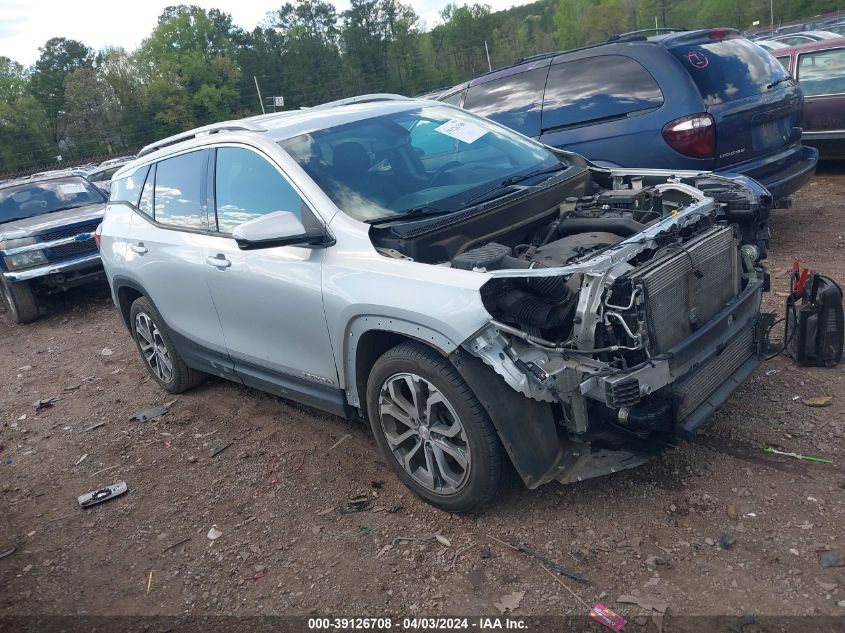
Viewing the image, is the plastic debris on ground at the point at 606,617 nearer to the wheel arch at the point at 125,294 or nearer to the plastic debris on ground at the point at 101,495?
the plastic debris on ground at the point at 101,495

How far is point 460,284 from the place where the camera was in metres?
2.99

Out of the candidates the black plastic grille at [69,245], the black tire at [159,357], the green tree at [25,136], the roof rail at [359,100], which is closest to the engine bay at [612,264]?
the roof rail at [359,100]

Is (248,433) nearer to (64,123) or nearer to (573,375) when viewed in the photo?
(573,375)

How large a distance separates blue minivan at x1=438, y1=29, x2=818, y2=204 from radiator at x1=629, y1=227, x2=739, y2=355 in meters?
2.59

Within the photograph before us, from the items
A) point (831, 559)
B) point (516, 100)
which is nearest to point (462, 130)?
point (516, 100)

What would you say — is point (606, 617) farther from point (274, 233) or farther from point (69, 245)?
point (69, 245)

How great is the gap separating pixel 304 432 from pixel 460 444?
167 cm

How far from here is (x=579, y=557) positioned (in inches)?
118

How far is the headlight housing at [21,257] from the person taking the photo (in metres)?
8.84

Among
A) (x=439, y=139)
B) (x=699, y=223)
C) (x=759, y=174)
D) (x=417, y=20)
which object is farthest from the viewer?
(x=417, y=20)

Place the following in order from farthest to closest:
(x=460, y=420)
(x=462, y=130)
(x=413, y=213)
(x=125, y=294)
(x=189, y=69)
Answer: (x=189, y=69) → (x=125, y=294) → (x=462, y=130) → (x=413, y=213) → (x=460, y=420)

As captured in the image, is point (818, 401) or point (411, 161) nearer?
point (818, 401)

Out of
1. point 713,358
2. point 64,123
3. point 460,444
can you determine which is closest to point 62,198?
point 460,444

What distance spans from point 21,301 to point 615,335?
867cm
